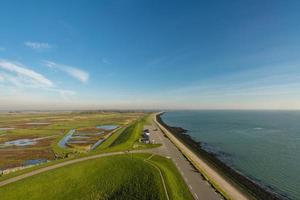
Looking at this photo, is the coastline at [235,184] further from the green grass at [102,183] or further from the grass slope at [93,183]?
the grass slope at [93,183]

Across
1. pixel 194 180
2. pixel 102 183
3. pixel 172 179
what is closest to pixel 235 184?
pixel 194 180

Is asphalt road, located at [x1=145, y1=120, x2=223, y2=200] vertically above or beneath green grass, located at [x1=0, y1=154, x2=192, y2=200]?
above

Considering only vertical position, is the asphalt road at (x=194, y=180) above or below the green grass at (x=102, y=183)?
above

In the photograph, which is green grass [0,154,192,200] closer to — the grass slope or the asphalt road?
the grass slope

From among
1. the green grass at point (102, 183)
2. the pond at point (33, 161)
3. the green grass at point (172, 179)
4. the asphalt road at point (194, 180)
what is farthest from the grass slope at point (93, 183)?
the pond at point (33, 161)

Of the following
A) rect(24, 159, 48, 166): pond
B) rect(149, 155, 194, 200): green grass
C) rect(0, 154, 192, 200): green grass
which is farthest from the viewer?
rect(24, 159, 48, 166): pond

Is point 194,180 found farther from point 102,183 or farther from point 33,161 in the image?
point 33,161

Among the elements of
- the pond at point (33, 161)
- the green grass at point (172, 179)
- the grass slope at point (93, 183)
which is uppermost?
the green grass at point (172, 179)

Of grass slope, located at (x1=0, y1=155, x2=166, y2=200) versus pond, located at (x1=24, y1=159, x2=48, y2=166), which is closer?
grass slope, located at (x1=0, y1=155, x2=166, y2=200)

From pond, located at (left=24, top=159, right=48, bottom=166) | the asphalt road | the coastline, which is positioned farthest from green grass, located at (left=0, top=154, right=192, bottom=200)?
pond, located at (left=24, top=159, right=48, bottom=166)
